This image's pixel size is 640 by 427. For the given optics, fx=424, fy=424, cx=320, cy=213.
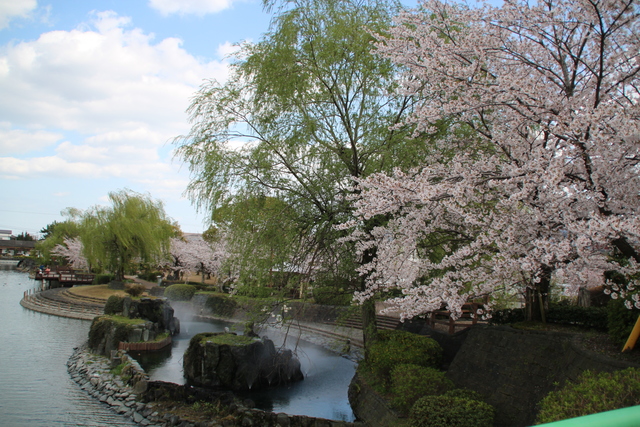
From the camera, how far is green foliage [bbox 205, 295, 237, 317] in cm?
2622

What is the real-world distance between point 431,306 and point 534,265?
2157 millimetres

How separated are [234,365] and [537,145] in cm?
978

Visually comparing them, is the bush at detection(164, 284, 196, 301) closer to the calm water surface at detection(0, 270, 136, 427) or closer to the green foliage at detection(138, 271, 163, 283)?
the calm water surface at detection(0, 270, 136, 427)

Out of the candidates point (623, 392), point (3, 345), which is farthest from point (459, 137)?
point (3, 345)

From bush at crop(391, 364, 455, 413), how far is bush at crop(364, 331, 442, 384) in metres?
0.91

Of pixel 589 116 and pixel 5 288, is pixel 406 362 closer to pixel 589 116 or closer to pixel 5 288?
pixel 589 116

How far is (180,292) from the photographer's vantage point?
31125 mm

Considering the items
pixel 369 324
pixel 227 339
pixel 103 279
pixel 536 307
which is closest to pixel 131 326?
Answer: pixel 227 339

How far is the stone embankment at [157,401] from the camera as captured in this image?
8898 mm

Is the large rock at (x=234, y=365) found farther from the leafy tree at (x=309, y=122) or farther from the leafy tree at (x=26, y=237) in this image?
the leafy tree at (x=26, y=237)

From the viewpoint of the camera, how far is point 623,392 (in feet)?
13.6

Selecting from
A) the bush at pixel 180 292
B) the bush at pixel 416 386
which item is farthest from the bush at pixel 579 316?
the bush at pixel 180 292

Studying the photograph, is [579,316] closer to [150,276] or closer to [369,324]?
[369,324]

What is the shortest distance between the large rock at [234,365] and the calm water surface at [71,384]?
408 millimetres
